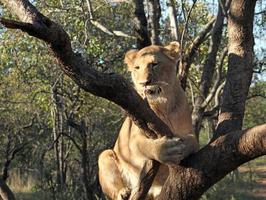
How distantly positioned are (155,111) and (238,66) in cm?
67

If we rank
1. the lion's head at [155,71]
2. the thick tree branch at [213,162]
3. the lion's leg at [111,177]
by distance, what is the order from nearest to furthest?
the thick tree branch at [213,162] < the lion's head at [155,71] < the lion's leg at [111,177]

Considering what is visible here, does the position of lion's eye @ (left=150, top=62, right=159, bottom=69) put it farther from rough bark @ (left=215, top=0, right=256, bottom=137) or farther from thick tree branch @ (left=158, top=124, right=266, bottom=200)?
thick tree branch @ (left=158, top=124, right=266, bottom=200)

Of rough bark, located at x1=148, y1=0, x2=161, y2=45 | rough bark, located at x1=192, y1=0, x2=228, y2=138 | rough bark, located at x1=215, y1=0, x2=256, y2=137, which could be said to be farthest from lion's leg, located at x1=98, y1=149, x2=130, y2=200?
rough bark, located at x1=148, y1=0, x2=161, y2=45

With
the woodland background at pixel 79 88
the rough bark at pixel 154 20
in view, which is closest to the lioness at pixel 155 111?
the woodland background at pixel 79 88

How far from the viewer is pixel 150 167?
349 cm

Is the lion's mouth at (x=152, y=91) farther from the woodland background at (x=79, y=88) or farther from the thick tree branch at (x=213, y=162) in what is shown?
the woodland background at (x=79, y=88)

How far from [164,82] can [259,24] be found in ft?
26.0

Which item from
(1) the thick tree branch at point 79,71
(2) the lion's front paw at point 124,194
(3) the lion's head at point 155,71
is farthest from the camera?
(2) the lion's front paw at point 124,194

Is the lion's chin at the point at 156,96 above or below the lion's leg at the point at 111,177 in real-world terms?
above

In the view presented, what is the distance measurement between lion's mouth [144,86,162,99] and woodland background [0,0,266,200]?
171cm

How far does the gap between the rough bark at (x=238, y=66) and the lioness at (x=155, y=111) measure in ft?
0.94

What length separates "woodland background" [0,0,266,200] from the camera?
8664 millimetres

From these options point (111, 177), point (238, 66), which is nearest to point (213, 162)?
point (238, 66)

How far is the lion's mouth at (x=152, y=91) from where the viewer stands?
12.3 feet
